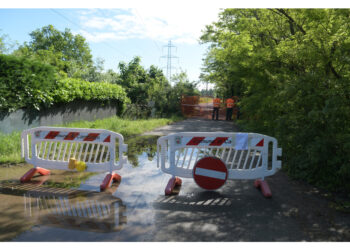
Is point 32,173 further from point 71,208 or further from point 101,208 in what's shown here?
point 101,208

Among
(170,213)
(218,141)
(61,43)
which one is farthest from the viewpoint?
(61,43)

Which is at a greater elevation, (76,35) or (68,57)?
(76,35)

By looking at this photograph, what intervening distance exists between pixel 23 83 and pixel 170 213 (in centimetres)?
782

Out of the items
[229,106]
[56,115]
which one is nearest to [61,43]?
[229,106]

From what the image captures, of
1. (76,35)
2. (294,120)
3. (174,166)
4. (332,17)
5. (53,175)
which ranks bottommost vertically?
(53,175)

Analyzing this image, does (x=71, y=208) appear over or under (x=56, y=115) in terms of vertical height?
under

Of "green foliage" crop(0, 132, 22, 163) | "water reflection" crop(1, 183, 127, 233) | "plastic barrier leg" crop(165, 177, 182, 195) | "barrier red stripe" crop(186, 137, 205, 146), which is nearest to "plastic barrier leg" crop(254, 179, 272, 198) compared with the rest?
"barrier red stripe" crop(186, 137, 205, 146)

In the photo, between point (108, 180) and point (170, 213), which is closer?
point (170, 213)

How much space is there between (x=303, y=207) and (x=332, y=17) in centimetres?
450

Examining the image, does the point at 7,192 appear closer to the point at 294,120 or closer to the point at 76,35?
the point at 294,120

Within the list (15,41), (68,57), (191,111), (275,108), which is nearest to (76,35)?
(68,57)

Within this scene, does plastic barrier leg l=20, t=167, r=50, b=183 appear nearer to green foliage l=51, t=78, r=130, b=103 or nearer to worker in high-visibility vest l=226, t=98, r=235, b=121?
green foliage l=51, t=78, r=130, b=103

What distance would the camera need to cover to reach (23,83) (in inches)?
375

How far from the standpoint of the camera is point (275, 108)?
8.52m
